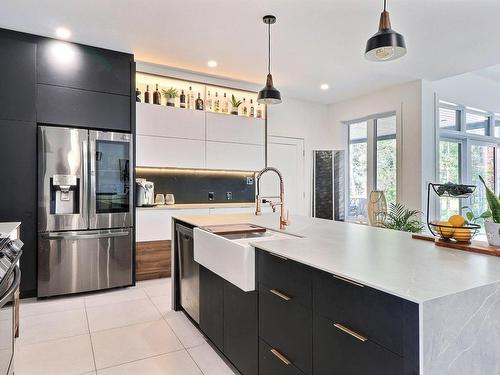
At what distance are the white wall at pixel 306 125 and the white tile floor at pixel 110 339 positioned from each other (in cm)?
341

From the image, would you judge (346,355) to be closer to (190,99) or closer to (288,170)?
(190,99)

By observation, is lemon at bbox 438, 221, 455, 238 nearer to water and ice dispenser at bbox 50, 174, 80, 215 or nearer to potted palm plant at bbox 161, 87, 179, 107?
water and ice dispenser at bbox 50, 174, 80, 215

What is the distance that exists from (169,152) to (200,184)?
0.79 meters

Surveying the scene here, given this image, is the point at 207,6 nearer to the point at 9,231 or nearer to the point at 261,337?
the point at 9,231

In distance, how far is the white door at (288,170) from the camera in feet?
18.3

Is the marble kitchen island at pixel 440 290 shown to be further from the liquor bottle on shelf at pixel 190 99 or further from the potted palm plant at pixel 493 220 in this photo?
the liquor bottle on shelf at pixel 190 99

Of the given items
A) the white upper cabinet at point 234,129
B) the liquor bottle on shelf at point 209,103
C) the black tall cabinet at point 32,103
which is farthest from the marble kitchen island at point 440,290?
the liquor bottle on shelf at point 209,103

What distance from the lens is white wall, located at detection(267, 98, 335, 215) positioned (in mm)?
5625

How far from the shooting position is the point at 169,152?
439 cm

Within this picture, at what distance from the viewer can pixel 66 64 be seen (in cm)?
358

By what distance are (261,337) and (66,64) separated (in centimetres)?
352

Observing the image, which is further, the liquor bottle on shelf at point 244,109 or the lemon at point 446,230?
the liquor bottle on shelf at point 244,109

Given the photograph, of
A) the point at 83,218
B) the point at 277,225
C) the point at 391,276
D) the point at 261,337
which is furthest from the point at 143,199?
the point at 391,276

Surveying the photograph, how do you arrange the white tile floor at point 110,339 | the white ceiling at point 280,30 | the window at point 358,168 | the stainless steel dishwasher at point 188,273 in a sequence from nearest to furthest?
the white tile floor at point 110,339 → the stainless steel dishwasher at point 188,273 → the white ceiling at point 280,30 → the window at point 358,168
